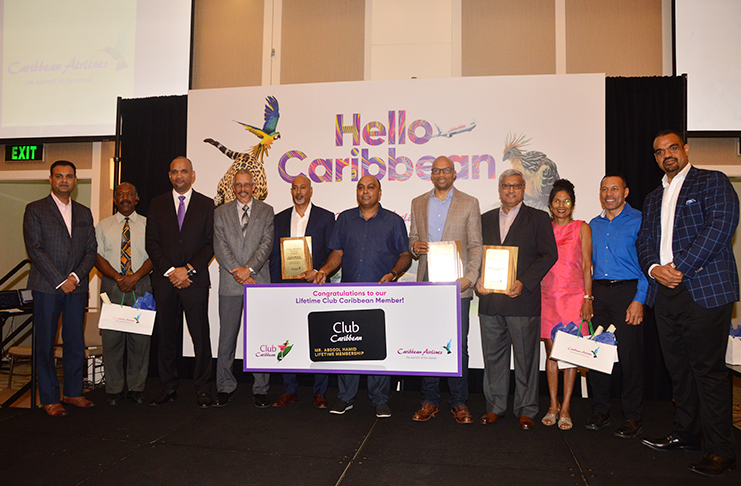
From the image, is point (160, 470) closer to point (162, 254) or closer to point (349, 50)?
point (162, 254)

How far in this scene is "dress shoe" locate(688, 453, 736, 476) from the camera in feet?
8.14

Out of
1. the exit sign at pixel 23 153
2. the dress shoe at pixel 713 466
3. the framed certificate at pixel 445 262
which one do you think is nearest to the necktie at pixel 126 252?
the framed certificate at pixel 445 262

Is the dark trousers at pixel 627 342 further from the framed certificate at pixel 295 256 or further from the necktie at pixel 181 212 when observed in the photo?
the necktie at pixel 181 212

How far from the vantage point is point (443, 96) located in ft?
14.9

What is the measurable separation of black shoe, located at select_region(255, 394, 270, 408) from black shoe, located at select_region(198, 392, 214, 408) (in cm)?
37

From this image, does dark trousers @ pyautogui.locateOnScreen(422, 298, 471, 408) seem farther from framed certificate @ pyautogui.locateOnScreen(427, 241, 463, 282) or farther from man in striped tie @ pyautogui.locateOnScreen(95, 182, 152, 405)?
man in striped tie @ pyautogui.locateOnScreen(95, 182, 152, 405)

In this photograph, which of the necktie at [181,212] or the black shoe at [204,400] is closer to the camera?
the black shoe at [204,400]

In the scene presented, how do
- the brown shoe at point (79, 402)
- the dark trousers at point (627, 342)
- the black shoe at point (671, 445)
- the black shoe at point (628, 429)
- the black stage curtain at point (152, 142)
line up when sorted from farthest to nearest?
the black stage curtain at point (152, 142) < the brown shoe at point (79, 402) < the dark trousers at point (627, 342) < the black shoe at point (628, 429) < the black shoe at point (671, 445)

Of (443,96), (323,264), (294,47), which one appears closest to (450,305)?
(323,264)

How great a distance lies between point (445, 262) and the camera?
10.7 ft

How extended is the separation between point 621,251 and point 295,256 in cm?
241

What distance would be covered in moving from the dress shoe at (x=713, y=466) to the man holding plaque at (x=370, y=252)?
1917 millimetres

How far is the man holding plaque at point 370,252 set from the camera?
353 centimetres

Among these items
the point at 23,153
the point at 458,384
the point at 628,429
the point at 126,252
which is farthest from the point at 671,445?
the point at 23,153
